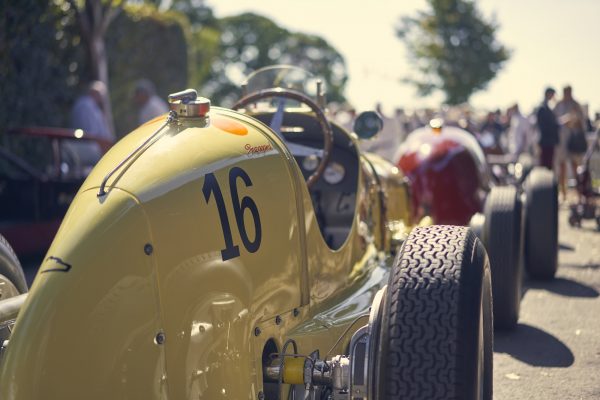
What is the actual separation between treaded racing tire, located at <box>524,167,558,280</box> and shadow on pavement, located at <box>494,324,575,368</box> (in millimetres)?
1331

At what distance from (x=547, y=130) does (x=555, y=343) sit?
8.24 meters

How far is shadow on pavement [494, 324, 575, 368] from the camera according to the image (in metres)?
5.27

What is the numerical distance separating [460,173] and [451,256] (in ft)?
18.3

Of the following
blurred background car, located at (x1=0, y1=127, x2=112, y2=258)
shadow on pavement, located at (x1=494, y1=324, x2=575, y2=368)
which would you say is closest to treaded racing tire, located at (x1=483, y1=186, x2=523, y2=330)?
shadow on pavement, located at (x1=494, y1=324, x2=575, y2=368)

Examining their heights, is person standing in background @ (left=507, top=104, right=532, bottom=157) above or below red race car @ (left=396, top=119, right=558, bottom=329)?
above

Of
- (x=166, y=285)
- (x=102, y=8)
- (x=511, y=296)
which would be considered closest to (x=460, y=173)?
(x=511, y=296)

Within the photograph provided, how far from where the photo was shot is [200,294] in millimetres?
2771

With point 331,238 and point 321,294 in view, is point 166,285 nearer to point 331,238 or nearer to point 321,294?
point 321,294

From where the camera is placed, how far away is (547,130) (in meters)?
13.4

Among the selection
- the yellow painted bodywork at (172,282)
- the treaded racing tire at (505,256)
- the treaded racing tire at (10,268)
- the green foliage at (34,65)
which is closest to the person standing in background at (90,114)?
the green foliage at (34,65)

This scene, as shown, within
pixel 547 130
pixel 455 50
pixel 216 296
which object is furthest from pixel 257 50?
pixel 216 296

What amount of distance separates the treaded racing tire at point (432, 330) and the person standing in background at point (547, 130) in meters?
10.9

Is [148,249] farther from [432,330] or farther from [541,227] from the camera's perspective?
[541,227]

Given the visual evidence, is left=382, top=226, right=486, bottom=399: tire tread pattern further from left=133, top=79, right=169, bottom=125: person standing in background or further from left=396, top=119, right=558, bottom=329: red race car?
left=133, top=79, right=169, bottom=125: person standing in background
